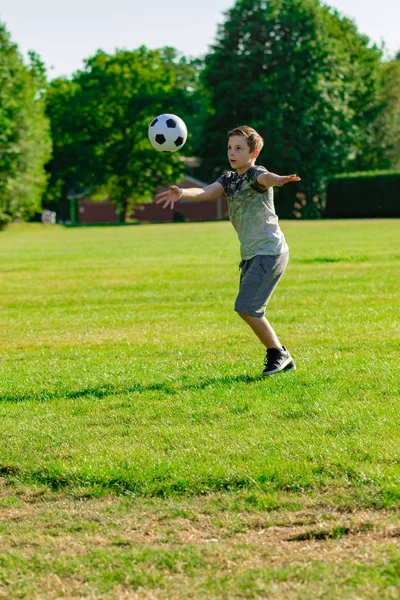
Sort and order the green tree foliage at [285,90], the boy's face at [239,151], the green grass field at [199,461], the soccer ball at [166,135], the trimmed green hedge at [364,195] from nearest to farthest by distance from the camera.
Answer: the green grass field at [199,461] < the boy's face at [239,151] < the soccer ball at [166,135] < the trimmed green hedge at [364,195] < the green tree foliage at [285,90]

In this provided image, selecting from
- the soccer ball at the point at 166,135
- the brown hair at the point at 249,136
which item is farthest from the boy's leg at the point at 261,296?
the soccer ball at the point at 166,135

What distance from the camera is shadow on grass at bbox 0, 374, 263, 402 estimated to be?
680 cm

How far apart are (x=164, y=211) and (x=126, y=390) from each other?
8578 centimetres

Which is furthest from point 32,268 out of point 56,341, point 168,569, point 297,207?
point 297,207

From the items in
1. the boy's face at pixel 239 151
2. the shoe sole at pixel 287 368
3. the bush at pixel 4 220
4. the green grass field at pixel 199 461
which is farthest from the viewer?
the bush at pixel 4 220

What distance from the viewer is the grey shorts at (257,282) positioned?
7.26 meters

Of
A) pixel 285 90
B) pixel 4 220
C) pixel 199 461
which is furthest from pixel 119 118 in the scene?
pixel 199 461

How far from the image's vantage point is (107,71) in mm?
78375

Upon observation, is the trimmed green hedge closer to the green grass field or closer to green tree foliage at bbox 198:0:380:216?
green tree foliage at bbox 198:0:380:216

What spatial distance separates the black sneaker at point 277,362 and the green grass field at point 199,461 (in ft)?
0.59

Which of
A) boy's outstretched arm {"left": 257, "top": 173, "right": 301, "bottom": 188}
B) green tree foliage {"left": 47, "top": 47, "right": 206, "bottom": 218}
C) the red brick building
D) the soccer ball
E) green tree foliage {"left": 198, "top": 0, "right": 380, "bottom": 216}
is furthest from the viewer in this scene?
the red brick building

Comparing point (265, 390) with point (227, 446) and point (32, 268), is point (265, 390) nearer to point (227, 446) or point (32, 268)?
point (227, 446)

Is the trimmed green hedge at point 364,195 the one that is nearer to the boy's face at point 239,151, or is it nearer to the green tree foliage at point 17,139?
the green tree foliage at point 17,139

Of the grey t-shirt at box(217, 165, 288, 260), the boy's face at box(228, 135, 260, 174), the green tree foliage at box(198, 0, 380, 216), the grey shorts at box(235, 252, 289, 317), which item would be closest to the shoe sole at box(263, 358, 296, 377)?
the grey shorts at box(235, 252, 289, 317)
